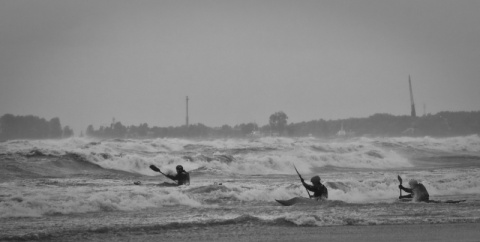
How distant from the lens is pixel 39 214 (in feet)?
37.2

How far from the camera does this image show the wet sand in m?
8.20

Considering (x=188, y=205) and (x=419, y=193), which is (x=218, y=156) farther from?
(x=419, y=193)

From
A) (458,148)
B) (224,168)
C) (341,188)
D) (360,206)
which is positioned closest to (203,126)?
(458,148)

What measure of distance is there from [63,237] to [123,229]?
1083mm

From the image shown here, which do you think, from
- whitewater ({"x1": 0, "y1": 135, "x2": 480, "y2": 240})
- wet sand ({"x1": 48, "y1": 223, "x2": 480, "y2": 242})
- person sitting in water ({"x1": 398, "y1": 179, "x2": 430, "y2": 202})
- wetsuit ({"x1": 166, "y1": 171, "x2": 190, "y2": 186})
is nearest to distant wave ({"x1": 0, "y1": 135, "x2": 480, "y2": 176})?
whitewater ({"x1": 0, "y1": 135, "x2": 480, "y2": 240})

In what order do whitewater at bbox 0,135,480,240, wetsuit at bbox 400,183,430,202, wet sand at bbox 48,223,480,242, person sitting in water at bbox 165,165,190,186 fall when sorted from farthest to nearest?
person sitting in water at bbox 165,165,190,186 → wetsuit at bbox 400,183,430,202 → whitewater at bbox 0,135,480,240 → wet sand at bbox 48,223,480,242

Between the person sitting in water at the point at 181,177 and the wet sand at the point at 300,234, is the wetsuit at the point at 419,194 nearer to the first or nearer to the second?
the wet sand at the point at 300,234

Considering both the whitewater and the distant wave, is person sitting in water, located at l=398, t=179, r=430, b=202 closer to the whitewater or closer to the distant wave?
the whitewater

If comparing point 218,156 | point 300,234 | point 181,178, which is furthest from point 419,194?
point 218,156

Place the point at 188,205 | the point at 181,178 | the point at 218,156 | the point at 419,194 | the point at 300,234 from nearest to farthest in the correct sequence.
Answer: the point at 300,234 < the point at 188,205 < the point at 419,194 < the point at 181,178 < the point at 218,156

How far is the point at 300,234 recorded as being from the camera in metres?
8.63

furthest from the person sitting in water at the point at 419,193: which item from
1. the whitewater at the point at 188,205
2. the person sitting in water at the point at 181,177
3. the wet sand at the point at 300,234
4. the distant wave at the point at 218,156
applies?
the distant wave at the point at 218,156

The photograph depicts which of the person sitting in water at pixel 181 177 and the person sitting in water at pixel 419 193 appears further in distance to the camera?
the person sitting in water at pixel 181 177

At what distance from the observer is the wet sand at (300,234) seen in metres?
8.20
